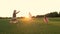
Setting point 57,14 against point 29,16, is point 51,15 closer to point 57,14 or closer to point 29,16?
point 57,14

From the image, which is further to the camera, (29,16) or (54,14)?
(54,14)

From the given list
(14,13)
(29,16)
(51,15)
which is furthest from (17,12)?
(51,15)

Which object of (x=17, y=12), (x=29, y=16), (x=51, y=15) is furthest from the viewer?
(x=51, y=15)

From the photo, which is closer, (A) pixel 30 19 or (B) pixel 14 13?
(B) pixel 14 13

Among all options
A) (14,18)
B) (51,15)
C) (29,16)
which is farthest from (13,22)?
(51,15)

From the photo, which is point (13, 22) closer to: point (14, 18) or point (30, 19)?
point (14, 18)

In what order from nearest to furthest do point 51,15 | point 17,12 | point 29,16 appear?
point 17,12
point 29,16
point 51,15

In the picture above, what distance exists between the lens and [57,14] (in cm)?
7206

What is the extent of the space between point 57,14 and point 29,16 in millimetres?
37603

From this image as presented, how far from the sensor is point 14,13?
29.8 metres

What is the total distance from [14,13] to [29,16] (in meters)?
5.95

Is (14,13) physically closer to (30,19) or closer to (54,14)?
(30,19)

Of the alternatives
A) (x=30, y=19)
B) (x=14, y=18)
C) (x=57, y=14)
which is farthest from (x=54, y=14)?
(x=14, y=18)

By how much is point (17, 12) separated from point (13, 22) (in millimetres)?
1575
